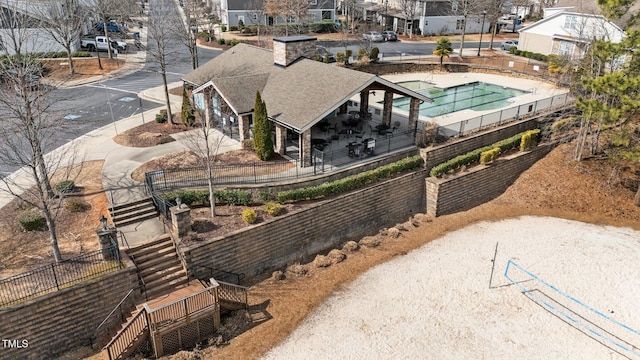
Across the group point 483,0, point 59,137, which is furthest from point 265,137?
point 483,0

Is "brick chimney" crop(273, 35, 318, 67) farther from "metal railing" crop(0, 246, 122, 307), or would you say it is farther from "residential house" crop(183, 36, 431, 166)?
"metal railing" crop(0, 246, 122, 307)

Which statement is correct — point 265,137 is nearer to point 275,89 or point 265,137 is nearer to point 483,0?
point 275,89

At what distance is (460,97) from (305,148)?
21.6 meters

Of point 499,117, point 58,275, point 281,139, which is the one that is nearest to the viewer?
point 58,275

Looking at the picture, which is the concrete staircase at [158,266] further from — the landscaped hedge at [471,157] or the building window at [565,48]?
the building window at [565,48]

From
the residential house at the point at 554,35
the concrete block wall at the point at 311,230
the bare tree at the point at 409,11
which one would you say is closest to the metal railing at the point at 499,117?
the concrete block wall at the point at 311,230

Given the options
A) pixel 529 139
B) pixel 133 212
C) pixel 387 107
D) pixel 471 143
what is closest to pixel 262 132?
pixel 133 212

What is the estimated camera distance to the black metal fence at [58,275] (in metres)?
15.8

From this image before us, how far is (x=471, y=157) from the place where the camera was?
2836 cm

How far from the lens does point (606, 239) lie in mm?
24781

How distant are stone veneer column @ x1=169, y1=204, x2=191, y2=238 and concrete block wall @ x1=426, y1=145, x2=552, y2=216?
572 inches

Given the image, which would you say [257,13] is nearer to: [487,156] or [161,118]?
[161,118]

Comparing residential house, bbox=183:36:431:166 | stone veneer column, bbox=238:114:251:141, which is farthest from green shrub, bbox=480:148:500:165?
stone veneer column, bbox=238:114:251:141

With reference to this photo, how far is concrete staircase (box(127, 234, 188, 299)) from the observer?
18250 millimetres
